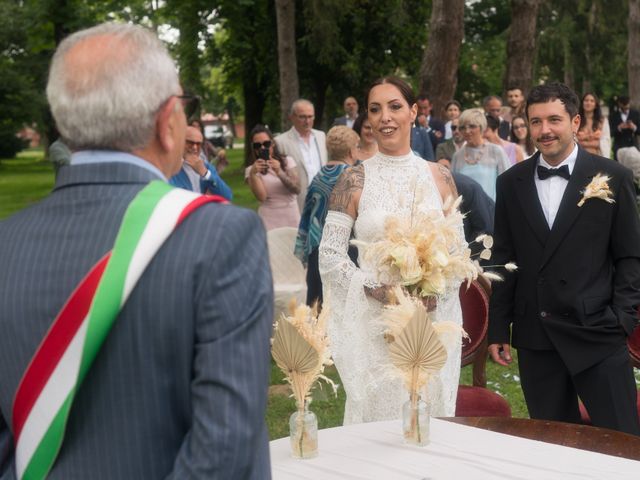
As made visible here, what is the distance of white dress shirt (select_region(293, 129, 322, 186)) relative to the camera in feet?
33.4

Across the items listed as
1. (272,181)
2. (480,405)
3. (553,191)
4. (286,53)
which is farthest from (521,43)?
(553,191)

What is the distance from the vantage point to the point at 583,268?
13.4 feet

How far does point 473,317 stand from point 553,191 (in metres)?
1.27

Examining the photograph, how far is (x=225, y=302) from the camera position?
5.87 feet

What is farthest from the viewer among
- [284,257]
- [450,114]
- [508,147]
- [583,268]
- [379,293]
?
[450,114]

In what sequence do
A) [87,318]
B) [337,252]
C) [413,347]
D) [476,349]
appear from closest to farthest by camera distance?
[87,318]
[413,347]
[337,252]
[476,349]

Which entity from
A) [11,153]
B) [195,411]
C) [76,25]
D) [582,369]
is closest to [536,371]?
[582,369]

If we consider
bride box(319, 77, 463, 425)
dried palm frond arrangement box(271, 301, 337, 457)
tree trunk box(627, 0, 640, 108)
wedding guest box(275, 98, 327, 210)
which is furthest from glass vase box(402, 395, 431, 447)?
tree trunk box(627, 0, 640, 108)

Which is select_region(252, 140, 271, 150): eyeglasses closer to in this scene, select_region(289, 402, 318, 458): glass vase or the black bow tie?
the black bow tie

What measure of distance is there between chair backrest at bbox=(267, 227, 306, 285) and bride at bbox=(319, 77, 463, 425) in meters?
3.87

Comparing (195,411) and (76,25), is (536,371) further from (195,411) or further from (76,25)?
(76,25)

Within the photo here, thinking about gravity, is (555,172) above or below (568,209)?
above

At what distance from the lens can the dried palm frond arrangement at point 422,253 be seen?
349cm

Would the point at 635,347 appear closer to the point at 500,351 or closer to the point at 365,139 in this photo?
the point at 500,351
